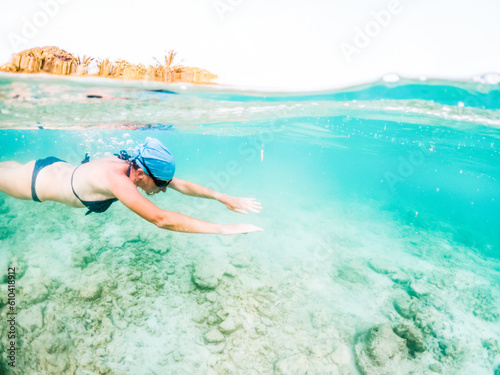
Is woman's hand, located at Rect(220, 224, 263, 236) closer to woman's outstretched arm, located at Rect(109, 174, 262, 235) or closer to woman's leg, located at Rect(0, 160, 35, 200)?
woman's outstretched arm, located at Rect(109, 174, 262, 235)

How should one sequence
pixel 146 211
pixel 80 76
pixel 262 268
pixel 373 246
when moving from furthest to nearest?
pixel 373 246 → pixel 262 268 → pixel 80 76 → pixel 146 211

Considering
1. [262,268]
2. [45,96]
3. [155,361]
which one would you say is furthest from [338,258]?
[45,96]

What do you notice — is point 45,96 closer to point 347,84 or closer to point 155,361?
point 155,361

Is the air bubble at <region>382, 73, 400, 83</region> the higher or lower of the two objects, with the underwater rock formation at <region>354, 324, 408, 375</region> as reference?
higher

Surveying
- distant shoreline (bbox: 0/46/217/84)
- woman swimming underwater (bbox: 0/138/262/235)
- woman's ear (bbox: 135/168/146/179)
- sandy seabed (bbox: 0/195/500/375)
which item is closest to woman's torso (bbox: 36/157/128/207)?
woman swimming underwater (bbox: 0/138/262/235)

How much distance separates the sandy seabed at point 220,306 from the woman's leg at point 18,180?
8.85 feet

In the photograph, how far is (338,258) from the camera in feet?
34.7

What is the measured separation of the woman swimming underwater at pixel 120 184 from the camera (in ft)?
10.2

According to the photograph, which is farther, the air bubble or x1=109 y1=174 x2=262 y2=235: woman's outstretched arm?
the air bubble

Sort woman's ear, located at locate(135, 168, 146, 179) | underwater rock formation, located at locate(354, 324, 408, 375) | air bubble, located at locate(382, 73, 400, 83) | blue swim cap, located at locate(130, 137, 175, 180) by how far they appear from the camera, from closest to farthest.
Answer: blue swim cap, located at locate(130, 137, 175, 180)
woman's ear, located at locate(135, 168, 146, 179)
underwater rock formation, located at locate(354, 324, 408, 375)
air bubble, located at locate(382, 73, 400, 83)

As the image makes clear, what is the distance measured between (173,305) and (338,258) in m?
7.28

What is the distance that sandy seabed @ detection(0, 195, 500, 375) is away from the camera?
5.31 meters

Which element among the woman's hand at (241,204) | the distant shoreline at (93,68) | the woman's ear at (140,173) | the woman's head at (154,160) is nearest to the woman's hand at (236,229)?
the woman's hand at (241,204)

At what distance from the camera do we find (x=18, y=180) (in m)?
4.59
